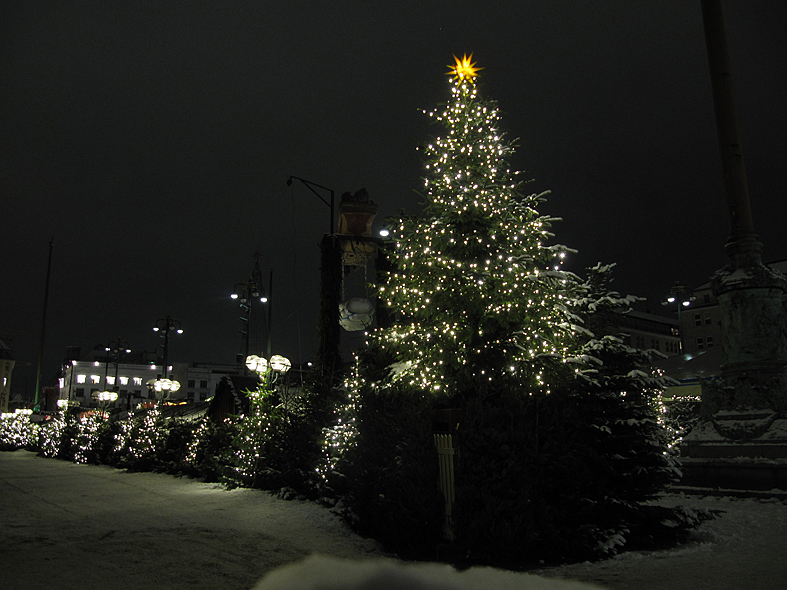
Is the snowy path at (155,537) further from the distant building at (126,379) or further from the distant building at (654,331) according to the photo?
the distant building at (126,379)

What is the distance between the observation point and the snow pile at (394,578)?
5.46m

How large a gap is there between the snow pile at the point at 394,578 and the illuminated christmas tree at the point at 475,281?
252cm

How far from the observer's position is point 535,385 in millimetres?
8453

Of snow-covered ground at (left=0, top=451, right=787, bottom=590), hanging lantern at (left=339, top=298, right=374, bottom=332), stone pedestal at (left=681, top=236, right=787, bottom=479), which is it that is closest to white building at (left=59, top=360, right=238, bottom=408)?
hanging lantern at (left=339, top=298, right=374, bottom=332)

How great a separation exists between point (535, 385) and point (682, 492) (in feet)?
17.0

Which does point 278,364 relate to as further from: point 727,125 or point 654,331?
point 654,331

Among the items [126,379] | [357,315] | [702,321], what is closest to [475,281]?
[357,315]

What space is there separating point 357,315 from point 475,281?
6.69 metres

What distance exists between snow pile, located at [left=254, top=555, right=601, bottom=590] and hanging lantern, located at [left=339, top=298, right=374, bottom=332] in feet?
29.8

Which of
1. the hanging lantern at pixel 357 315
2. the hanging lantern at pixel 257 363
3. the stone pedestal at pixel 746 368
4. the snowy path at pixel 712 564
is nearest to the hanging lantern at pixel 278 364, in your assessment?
the hanging lantern at pixel 257 363

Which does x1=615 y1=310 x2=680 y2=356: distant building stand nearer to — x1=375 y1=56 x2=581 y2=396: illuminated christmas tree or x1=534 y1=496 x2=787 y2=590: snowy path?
x1=375 y1=56 x2=581 y2=396: illuminated christmas tree

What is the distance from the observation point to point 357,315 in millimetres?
15453

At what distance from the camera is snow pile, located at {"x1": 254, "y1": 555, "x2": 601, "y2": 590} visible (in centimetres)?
546

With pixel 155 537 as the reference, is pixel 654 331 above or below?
above
